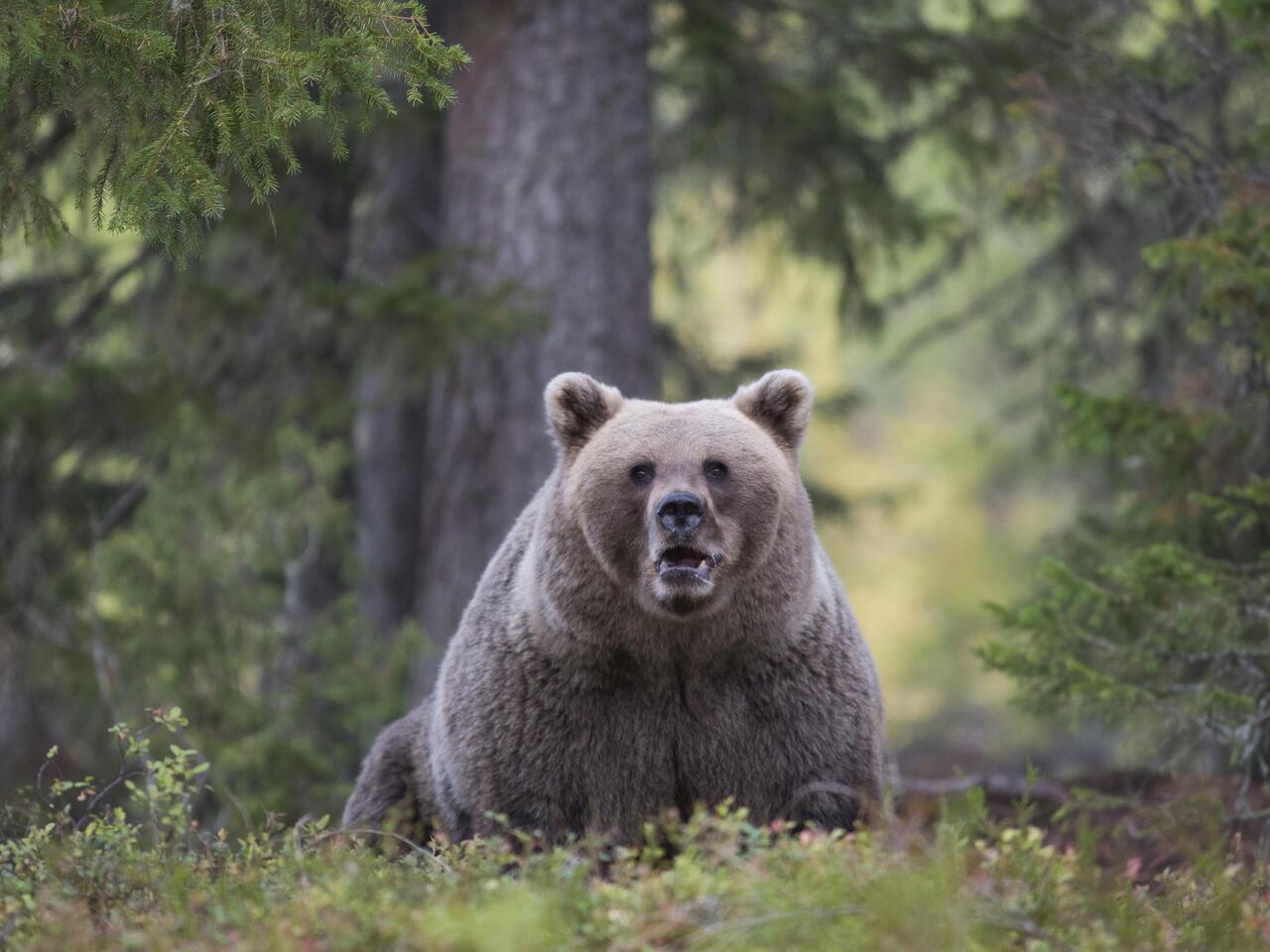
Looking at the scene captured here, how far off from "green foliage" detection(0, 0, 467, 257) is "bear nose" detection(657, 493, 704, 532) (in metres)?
1.58

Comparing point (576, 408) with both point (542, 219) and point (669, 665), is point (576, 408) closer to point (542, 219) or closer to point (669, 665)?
point (669, 665)

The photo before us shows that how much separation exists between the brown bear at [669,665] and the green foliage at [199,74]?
1.58m

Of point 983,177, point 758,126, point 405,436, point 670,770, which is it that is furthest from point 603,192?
point 670,770

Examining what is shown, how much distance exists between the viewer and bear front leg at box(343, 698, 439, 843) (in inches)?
257

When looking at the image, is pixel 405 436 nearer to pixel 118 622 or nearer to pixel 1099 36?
pixel 118 622

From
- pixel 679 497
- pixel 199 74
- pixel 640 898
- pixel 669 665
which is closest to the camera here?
pixel 640 898

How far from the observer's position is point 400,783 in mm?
6785

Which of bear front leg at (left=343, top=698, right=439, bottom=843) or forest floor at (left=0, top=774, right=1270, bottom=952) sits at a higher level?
forest floor at (left=0, top=774, right=1270, bottom=952)

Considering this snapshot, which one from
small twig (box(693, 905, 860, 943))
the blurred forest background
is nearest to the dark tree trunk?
the blurred forest background

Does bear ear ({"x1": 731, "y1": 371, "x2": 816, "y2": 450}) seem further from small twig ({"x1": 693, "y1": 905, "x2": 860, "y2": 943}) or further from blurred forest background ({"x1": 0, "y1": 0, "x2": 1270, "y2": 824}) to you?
small twig ({"x1": 693, "y1": 905, "x2": 860, "y2": 943})

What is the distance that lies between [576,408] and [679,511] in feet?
3.11

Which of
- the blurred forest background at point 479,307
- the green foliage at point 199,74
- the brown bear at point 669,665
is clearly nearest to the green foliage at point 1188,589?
the blurred forest background at point 479,307

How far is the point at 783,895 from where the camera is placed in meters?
3.69

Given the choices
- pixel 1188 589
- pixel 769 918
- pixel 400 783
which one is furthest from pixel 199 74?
pixel 1188 589
